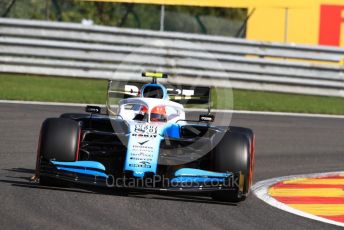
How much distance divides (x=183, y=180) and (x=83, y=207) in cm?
115

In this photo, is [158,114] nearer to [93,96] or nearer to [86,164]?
[86,164]

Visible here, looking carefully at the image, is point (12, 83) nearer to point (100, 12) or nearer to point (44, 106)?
point (44, 106)

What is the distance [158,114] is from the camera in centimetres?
974

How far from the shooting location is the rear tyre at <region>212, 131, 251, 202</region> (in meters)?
8.73

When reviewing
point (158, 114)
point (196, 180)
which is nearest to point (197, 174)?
point (196, 180)

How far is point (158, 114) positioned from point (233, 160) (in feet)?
4.18

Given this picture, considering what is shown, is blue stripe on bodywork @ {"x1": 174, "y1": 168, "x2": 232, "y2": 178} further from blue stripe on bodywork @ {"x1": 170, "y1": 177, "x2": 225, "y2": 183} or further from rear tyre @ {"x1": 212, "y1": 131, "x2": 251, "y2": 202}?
rear tyre @ {"x1": 212, "y1": 131, "x2": 251, "y2": 202}

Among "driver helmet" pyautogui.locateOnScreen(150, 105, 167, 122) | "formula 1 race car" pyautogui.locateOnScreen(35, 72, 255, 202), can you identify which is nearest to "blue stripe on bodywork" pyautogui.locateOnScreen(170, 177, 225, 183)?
"formula 1 race car" pyautogui.locateOnScreen(35, 72, 255, 202)

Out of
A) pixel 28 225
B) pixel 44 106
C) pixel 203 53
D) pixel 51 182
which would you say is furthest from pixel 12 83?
pixel 28 225

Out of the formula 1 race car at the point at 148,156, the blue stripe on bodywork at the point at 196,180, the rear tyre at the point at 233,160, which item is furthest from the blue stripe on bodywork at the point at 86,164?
the rear tyre at the point at 233,160

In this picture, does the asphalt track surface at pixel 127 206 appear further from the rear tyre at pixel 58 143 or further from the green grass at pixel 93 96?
the green grass at pixel 93 96

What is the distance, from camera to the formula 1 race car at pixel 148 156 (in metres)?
8.60

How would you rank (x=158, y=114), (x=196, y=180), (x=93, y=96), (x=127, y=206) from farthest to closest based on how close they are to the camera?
(x=93, y=96) → (x=158, y=114) → (x=196, y=180) → (x=127, y=206)

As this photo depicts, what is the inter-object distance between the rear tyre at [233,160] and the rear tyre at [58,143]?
52.4 inches
